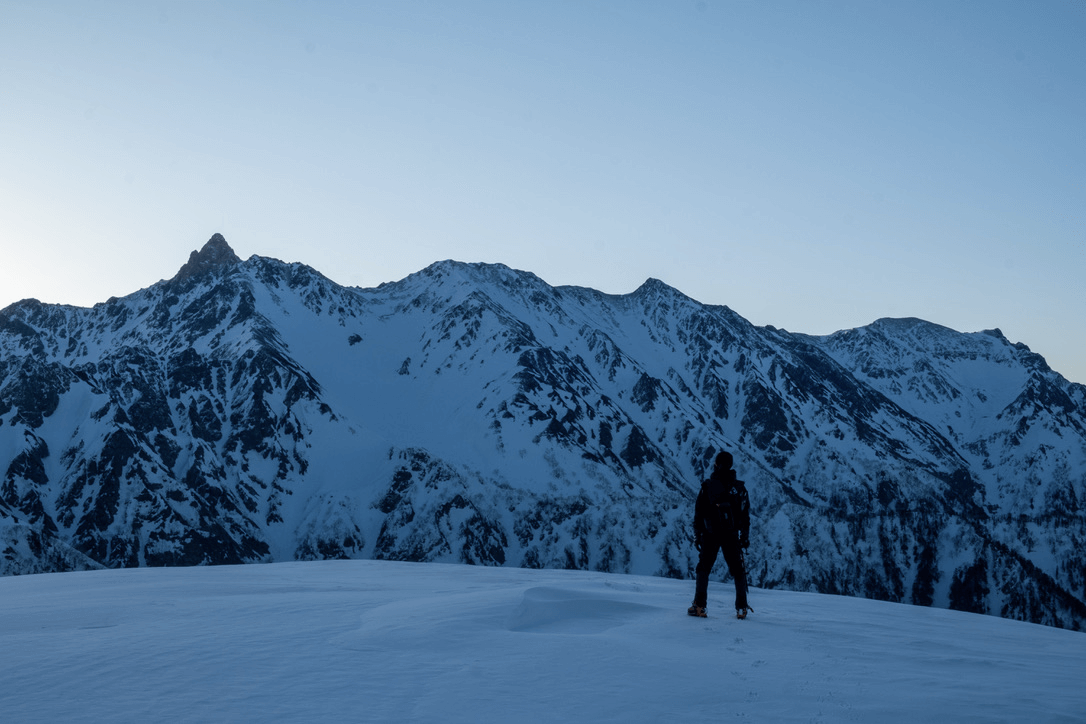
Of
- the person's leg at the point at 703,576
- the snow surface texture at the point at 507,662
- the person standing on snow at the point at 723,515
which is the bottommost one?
the snow surface texture at the point at 507,662

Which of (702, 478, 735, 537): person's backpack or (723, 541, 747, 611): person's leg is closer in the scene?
(723, 541, 747, 611): person's leg

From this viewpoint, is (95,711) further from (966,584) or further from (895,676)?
(966,584)

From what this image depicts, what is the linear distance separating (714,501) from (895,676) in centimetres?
429

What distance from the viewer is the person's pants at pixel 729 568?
36.4ft

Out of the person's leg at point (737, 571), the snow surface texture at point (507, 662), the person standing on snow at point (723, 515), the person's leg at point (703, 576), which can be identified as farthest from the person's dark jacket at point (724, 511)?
the snow surface texture at point (507, 662)

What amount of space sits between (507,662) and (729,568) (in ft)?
14.3

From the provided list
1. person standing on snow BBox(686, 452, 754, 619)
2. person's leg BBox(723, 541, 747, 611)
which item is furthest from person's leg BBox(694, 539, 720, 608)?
person's leg BBox(723, 541, 747, 611)

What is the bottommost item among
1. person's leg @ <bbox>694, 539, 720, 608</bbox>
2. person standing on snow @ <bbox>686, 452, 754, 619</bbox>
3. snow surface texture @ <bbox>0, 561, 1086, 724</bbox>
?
snow surface texture @ <bbox>0, 561, 1086, 724</bbox>

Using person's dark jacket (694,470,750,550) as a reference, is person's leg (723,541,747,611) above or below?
below

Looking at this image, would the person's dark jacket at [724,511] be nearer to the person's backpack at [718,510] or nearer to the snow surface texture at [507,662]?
the person's backpack at [718,510]

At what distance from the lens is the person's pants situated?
11102 mm

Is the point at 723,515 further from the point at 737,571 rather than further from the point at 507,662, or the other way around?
the point at 507,662

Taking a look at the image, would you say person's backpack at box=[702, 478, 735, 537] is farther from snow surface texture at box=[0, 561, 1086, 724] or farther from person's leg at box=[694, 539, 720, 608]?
snow surface texture at box=[0, 561, 1086, 724]

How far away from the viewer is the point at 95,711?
6242 millimetres
